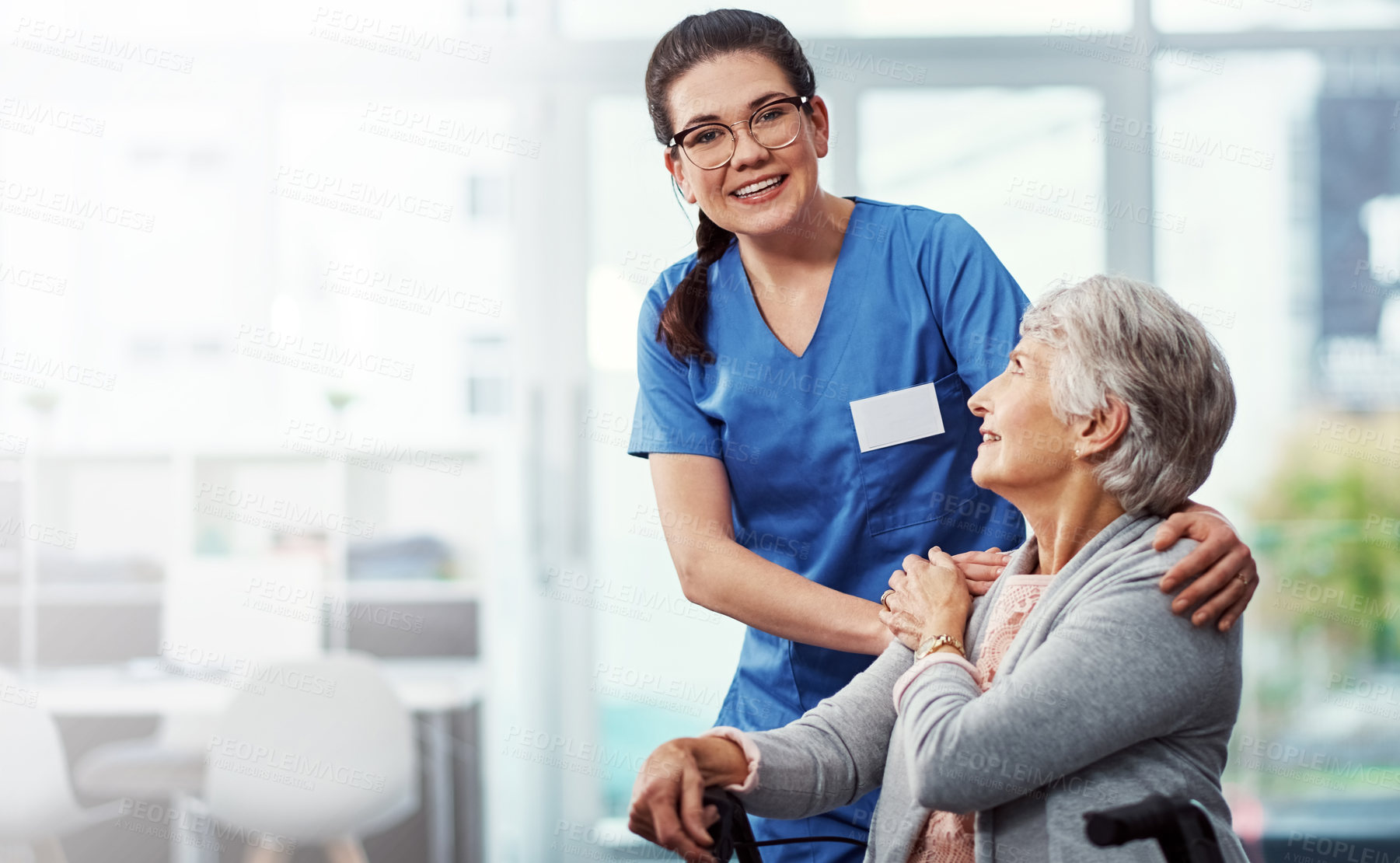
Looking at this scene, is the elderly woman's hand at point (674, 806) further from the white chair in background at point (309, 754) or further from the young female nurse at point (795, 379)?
the white chair in background at point (309, 754)

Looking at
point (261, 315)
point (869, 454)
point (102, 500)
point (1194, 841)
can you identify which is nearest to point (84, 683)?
point (102, 500)

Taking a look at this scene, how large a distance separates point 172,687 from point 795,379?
2574 mm

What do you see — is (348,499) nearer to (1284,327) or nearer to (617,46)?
(617,46)

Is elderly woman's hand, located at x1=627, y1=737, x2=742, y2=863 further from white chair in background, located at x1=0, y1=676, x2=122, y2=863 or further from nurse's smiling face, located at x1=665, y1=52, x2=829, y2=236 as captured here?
white chair in background, located at x1=0, y1=676, x2=122, y2=863

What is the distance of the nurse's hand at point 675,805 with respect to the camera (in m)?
1.05

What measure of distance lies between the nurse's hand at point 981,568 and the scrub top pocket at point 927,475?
0.15m

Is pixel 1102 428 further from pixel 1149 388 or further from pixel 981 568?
pixel 981 568

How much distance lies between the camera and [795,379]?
4.76ft

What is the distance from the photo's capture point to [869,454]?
1413 millimetres

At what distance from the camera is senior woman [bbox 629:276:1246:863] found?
38.6 inches

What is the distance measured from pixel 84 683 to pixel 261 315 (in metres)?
1.27

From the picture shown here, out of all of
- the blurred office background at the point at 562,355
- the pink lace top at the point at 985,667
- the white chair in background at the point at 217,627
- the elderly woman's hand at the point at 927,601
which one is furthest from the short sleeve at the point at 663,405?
the white chair in background at the point at 217,627

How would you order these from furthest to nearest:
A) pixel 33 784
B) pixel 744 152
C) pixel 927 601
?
pixel 33 784 < pixel 744 152 < pixel 927 601

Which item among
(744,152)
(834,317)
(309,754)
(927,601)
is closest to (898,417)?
(834,317)
